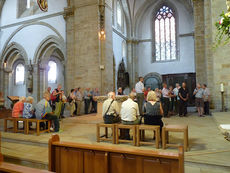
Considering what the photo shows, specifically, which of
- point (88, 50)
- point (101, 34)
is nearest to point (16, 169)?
point (88, 50)

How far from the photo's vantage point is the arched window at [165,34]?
62.3 ft

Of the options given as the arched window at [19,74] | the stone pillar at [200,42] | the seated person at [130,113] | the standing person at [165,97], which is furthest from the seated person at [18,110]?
the arched window at [19,74]

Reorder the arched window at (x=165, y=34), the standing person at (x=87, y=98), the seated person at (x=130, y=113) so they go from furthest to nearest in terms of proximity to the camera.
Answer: the arched window at (x=165, y=34) < the standing person at (x=87, y=98) < the seated person at (x=130, y=113)

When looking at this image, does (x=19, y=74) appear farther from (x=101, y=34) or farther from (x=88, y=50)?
(x=101, y=34)

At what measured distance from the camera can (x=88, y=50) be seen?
1187 cm

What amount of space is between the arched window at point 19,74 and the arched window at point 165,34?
46.2 feet

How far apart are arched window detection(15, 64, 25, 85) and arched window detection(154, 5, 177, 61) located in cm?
1407

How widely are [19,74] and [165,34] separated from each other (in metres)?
15.7

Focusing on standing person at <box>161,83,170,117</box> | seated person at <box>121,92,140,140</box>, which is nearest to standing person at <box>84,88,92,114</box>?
standing person at <box>161,83,170,117</box>

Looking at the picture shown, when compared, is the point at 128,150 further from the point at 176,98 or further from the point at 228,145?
the point at 176,98

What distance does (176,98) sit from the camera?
1005cm

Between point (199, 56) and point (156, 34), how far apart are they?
9.15 metres

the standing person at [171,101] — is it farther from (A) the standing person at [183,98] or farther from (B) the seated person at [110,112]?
(B) the seated person at [110,112]

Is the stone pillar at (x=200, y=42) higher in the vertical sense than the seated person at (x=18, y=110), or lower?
higher
